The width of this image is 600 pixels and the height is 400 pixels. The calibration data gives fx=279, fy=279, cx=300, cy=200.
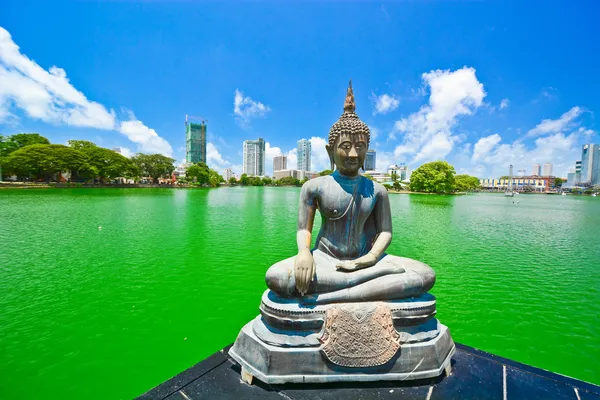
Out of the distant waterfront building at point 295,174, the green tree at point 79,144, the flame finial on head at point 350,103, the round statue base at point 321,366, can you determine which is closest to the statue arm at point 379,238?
the round statue base at point 321,366

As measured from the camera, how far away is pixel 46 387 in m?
3.48

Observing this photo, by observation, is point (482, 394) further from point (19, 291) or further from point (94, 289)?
point (19, 291)

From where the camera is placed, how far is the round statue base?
2748 millimetres

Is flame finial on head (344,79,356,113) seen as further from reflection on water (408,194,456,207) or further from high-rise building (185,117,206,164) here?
high-rise building (185,117,206,164)

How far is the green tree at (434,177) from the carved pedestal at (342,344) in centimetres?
5804

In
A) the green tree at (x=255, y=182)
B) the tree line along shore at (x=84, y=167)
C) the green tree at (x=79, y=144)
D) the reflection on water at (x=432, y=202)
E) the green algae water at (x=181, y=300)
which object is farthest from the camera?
the green tree at (x=255, y=182)

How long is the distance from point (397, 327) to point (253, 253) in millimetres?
7215

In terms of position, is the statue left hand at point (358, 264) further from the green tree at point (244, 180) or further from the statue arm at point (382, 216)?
the green tree at point (244, 180)

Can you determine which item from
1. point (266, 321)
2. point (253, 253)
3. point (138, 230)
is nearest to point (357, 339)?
point (266, 321)

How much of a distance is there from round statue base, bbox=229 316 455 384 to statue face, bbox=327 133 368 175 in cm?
206

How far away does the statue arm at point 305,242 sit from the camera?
285 cm

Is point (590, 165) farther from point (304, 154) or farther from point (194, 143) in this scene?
point (194, 143)

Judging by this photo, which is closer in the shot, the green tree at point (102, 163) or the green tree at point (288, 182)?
the green tree at point (102, 163)

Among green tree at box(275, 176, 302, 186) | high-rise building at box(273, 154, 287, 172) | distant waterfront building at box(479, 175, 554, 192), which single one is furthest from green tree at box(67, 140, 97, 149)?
distant waterfront building at box(479, 175, 554, 192)
